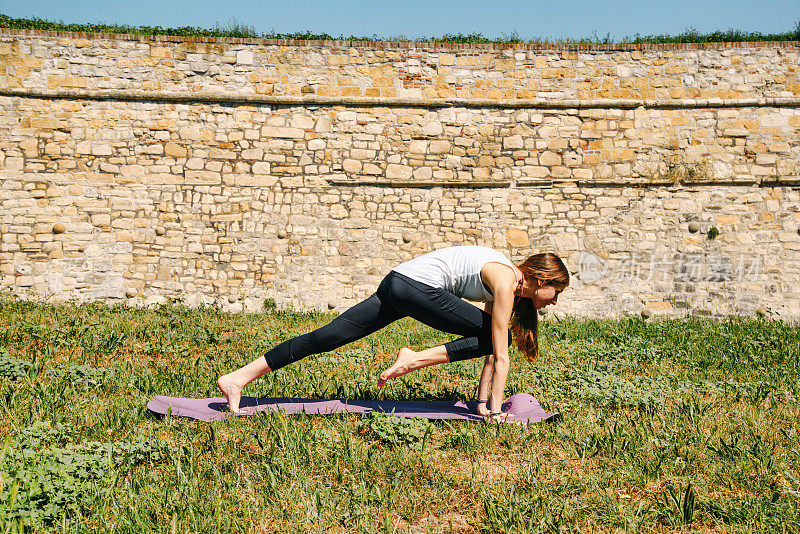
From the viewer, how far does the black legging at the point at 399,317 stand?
3.24m

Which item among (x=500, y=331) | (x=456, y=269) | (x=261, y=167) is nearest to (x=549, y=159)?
(x=261, y=167)

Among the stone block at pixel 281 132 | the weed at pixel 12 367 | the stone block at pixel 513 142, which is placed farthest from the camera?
the stone block at pixel 513 142

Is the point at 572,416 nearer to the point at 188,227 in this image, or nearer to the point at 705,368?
the point at 705,368

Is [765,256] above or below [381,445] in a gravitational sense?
above

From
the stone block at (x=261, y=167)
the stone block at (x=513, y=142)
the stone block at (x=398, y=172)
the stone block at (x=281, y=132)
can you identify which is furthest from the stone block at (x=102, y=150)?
the stone block at (x=513, y=142)

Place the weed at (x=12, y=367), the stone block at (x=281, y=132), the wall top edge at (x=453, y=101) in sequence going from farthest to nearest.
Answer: the stone block at (x=281, y=132) → the wall top edge at (x=453, y=101) → the weed at (x=12, y=367)

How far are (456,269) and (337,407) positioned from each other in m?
1.10

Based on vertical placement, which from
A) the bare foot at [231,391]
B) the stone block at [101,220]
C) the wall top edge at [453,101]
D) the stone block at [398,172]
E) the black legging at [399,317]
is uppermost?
the wall top edge at [453,101]

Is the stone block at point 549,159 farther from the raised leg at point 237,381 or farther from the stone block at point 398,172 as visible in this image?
the raised leg at point 237,381

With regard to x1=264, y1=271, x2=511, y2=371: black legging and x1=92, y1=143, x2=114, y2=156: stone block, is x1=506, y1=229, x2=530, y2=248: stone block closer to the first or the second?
x1=264, y1=271, x2=511, y2=371: black legging

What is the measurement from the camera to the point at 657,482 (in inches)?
102

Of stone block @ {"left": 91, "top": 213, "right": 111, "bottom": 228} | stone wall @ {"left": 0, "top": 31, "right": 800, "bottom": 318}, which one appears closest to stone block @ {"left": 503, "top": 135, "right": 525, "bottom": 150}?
stone wall @ {"left": 0, "top": 31, "right": 800, "bottom": 318}

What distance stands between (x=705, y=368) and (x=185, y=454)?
4308 mm

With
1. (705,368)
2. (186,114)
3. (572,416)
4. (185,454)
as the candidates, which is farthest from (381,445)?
(186,114)
